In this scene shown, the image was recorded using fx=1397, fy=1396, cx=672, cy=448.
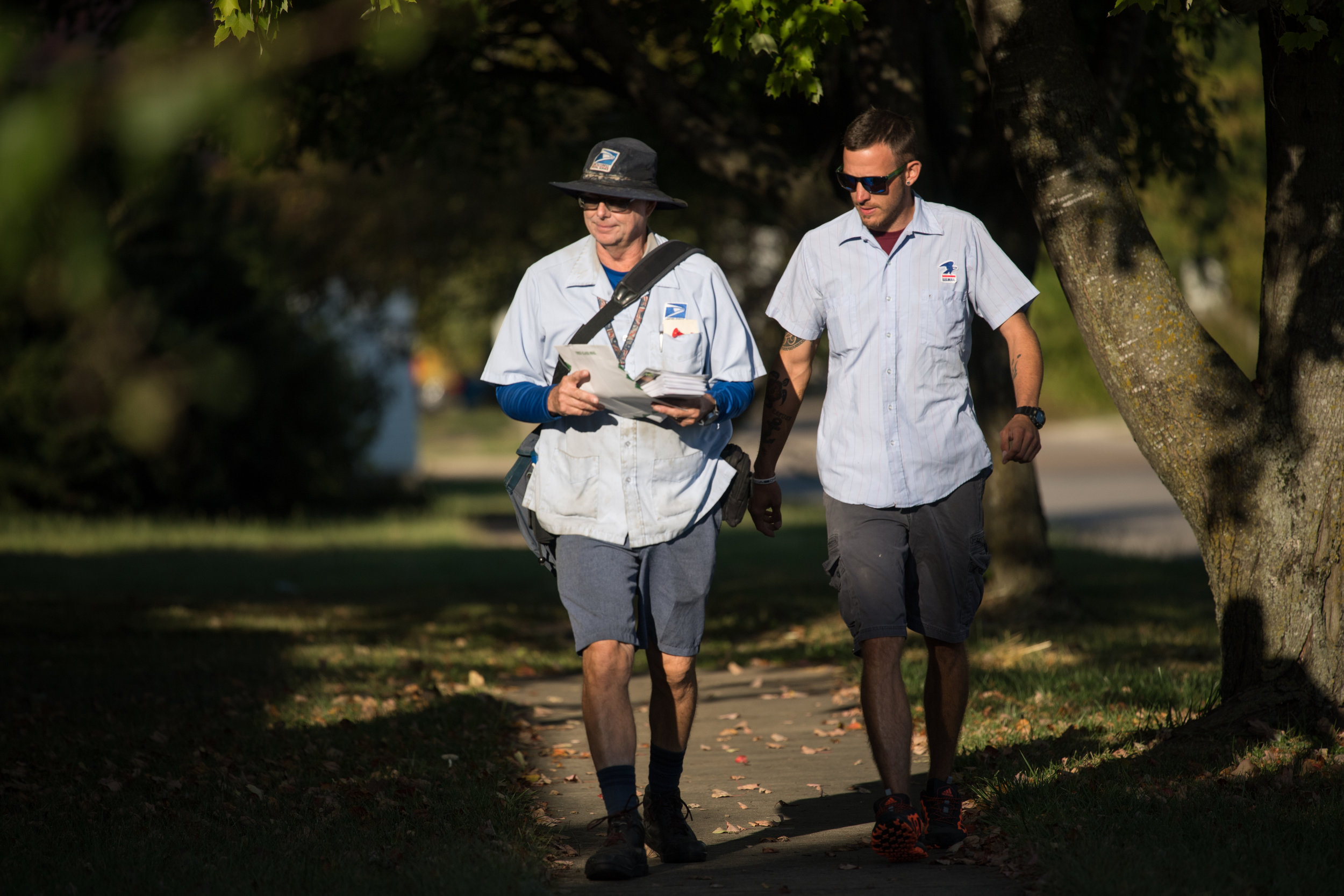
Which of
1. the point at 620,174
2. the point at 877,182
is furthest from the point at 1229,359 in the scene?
the point at 620,174

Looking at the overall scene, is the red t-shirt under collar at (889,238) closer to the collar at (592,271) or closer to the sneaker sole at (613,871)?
the collar at (592,271)

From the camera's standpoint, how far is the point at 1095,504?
854 inches

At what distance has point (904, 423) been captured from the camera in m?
4.35

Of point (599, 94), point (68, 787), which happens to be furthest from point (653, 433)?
point (599, 94)

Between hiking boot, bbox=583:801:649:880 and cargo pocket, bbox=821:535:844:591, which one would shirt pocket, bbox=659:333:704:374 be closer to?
cargo pocket, bbox=821:535:844:591

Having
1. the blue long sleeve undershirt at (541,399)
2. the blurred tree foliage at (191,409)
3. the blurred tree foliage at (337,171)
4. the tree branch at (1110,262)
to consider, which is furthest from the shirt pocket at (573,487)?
the blurred tree foliage at (191,409)

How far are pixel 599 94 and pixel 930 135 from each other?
7.67m

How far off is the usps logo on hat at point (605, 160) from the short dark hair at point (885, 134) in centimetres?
72

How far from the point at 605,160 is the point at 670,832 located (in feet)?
6.94

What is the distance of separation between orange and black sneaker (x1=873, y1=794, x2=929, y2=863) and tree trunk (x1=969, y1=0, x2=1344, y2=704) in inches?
69.4

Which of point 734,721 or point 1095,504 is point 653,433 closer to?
point 734,721

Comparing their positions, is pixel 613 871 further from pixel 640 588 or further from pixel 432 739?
pixel 432 739

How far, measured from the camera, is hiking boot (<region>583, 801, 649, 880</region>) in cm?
408

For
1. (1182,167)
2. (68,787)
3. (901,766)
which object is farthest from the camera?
(1182,167)
